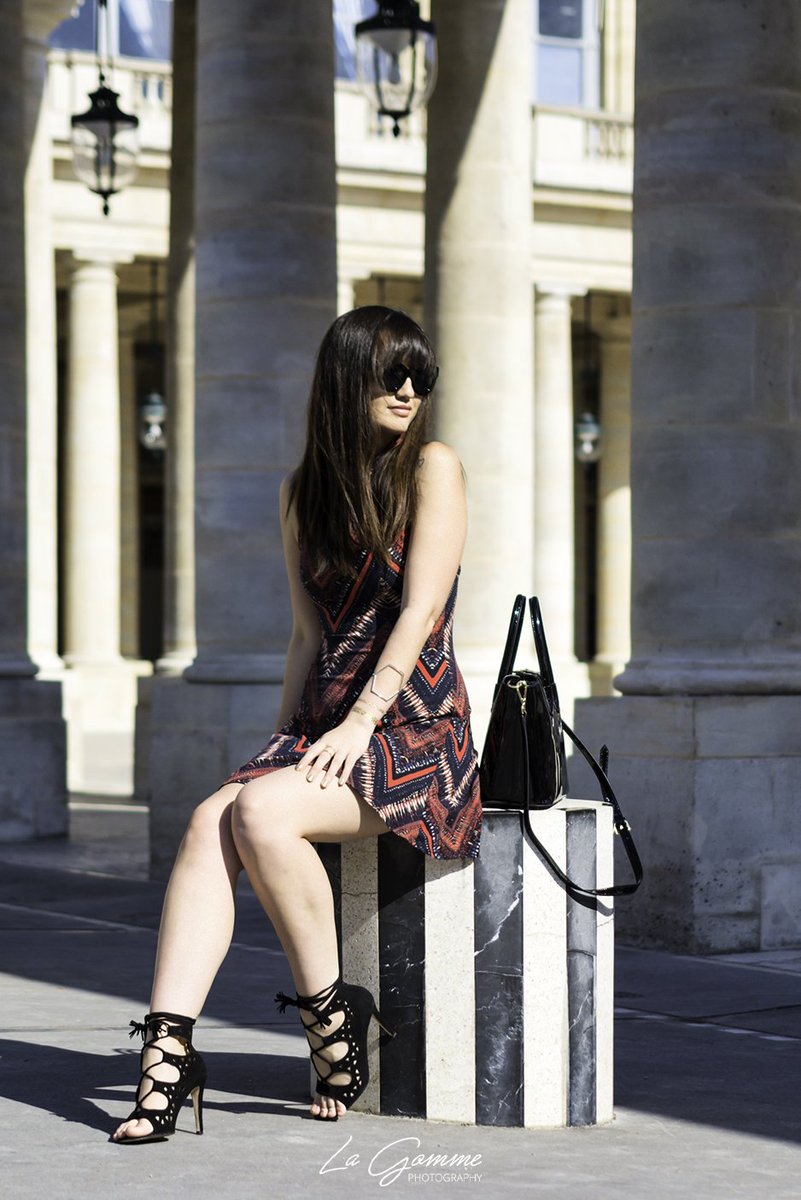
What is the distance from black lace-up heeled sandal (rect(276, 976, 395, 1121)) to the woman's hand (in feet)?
1.97

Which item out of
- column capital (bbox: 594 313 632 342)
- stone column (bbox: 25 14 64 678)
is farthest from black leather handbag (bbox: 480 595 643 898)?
column capital (bbox: 594 313 632 342)

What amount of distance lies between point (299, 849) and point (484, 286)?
10877mm

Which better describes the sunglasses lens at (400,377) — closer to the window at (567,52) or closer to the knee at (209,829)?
the knee at (209,829)

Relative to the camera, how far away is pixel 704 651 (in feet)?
36.8

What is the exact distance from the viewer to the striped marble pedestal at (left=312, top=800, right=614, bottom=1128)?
661 centimetres

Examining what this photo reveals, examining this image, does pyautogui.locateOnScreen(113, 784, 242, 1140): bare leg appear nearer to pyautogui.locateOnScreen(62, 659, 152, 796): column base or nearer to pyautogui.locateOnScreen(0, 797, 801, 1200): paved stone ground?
pyautogui.locateOnScreen(0, 797, 801, 1200): paved stone ground

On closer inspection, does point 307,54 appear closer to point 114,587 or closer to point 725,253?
point 725,253

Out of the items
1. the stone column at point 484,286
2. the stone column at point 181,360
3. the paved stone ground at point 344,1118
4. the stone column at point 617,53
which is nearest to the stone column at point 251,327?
the stone column at point 484,286

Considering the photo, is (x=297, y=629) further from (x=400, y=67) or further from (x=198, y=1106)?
(x=400, y=67)

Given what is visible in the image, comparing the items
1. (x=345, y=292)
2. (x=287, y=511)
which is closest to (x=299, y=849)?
(x=287, y=511)

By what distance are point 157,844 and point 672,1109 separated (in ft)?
25.8

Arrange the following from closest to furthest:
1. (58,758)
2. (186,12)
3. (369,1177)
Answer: (369,1177)
(58,758)
(186,12)

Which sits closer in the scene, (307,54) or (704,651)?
(704,651)

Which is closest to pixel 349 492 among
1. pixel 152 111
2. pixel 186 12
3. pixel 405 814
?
pixel 405 814
